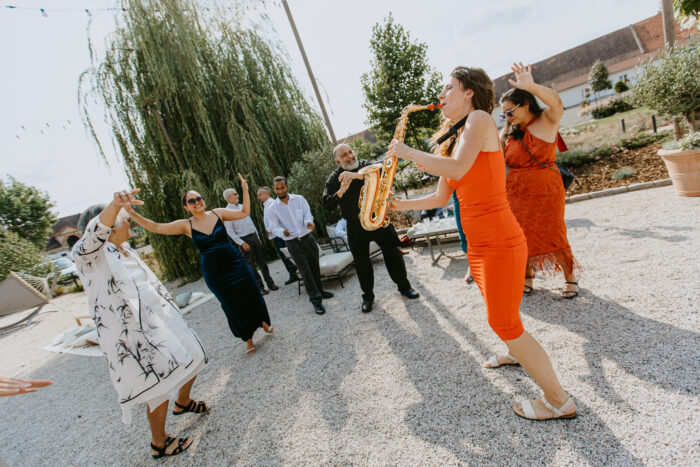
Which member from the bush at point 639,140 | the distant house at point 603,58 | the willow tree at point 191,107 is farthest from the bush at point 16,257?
the distant house at point 603,58

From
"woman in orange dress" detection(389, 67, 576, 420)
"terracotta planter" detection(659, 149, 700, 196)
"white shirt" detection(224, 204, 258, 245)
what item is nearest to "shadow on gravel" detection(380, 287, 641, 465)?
"woman in orange dress" detection(389, 67, 576, 420)

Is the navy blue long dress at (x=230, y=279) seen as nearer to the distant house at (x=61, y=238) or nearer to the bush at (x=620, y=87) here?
the bush at (x=620, y=87)

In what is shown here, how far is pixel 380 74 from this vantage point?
14289mm

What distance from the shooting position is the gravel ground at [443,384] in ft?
6.75

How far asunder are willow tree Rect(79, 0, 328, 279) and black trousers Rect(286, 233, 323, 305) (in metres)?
4.11

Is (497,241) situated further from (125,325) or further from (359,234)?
(125,325)

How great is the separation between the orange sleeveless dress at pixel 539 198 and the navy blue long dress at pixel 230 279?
3.32 m

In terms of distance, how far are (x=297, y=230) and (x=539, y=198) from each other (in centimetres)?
343

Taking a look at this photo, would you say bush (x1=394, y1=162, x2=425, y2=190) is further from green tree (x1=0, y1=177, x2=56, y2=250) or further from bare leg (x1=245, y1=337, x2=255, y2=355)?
green tree (x1=0, y1=177, x2=56, y2=250)

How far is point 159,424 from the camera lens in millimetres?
2748

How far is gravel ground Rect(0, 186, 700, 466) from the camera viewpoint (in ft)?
6.75

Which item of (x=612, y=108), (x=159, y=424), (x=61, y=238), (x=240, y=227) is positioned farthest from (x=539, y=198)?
(x=61, y=238)

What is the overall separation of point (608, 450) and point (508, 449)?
21.1 inches

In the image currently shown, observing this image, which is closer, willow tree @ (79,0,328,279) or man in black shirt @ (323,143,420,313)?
man in black shirt @ (323,143,420,313)
